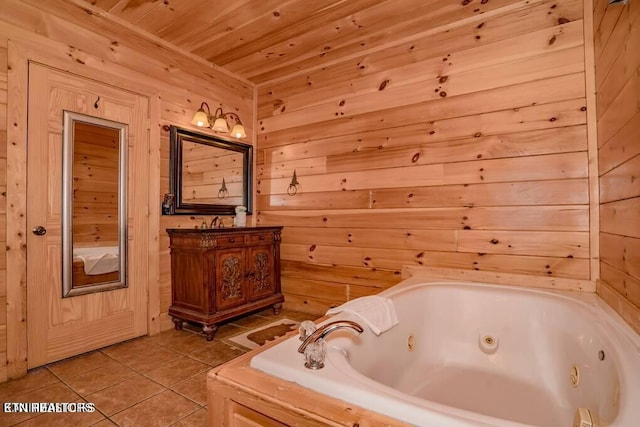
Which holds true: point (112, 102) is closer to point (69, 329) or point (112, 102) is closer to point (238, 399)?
point (69, 329)

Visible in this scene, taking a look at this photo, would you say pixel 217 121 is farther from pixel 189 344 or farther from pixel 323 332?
pixel 323 332

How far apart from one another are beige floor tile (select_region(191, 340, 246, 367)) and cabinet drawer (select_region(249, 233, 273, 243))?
2.78 ft

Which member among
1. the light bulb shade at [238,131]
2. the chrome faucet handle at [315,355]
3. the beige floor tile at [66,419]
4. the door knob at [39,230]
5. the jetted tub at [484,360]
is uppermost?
the light bulb shade at [238,131]

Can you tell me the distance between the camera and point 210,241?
2438mm

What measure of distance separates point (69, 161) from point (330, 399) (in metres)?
2.24

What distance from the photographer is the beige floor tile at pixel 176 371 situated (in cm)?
187

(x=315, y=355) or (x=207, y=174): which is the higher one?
(x=207, y=174)

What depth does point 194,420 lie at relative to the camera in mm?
1507

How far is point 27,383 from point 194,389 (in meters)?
0.96

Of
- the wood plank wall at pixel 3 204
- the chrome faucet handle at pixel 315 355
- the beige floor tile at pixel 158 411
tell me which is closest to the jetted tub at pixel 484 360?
the chrome faucet handle at pixel 315 355

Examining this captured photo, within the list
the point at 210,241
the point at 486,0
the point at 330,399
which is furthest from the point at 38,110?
the point at 486,0

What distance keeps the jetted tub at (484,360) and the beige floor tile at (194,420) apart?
0.75 m

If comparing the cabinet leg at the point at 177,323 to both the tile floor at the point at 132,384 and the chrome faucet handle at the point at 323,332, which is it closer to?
the tile floor at the point at 132,384

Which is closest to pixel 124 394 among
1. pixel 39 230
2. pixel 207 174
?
pixel 39 230
